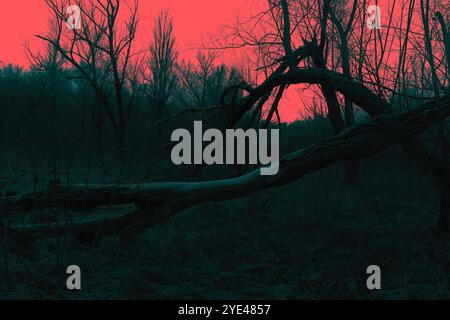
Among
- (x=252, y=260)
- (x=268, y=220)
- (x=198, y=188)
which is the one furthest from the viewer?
(x=268, y=220)

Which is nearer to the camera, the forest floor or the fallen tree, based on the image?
the forest floor

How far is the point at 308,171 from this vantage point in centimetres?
514

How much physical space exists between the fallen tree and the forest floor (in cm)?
27

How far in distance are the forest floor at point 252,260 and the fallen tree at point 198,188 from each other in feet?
0.88

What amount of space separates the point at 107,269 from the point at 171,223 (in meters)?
2.24

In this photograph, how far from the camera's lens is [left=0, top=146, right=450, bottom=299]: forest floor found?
11.8 feet

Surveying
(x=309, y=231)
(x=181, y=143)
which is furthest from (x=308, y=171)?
(x=181, y=143)

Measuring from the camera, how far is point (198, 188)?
4.90m

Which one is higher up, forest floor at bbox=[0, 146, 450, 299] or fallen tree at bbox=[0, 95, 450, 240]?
fallen tree at bbox=[0, 95, 450, 240]

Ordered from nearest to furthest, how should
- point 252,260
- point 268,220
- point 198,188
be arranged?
point 252,260, point 198,188, point 268,220

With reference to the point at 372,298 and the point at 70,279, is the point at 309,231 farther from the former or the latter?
the point at 70,279

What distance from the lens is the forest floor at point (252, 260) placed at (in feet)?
11.8

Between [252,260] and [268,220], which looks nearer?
[252,260]

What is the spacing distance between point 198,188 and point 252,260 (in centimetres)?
95
